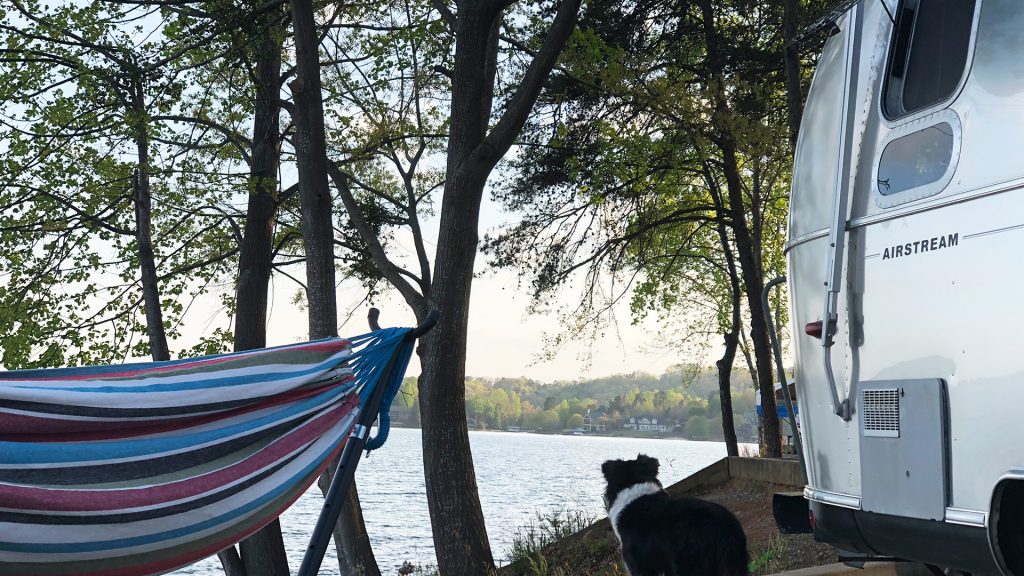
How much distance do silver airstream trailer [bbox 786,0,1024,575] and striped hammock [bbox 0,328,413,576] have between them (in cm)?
199

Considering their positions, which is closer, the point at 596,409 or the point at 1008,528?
the point at 1008,528

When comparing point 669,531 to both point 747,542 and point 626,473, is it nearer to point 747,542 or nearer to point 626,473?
point 626,473

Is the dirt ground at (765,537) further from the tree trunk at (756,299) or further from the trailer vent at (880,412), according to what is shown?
the tree trunk at (756,299)

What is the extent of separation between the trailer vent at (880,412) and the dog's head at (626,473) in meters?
2.40

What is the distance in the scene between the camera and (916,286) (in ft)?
12.2

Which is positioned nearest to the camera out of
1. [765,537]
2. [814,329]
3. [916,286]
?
[916,286]

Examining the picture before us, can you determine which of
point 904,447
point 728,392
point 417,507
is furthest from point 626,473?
point 417,507

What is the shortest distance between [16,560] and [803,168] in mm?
3849

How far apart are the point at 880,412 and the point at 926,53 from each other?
60.7 inches

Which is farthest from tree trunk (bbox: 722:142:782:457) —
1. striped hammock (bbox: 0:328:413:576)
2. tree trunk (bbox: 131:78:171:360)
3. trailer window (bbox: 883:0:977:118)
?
striped hammock (bbox: 0:328:413:576)

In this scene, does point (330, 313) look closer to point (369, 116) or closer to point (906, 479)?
point (369, 116)

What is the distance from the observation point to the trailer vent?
382 centimetres

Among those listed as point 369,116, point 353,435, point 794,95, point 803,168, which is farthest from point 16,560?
point 369,116

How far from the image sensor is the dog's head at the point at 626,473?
6.29 metres
